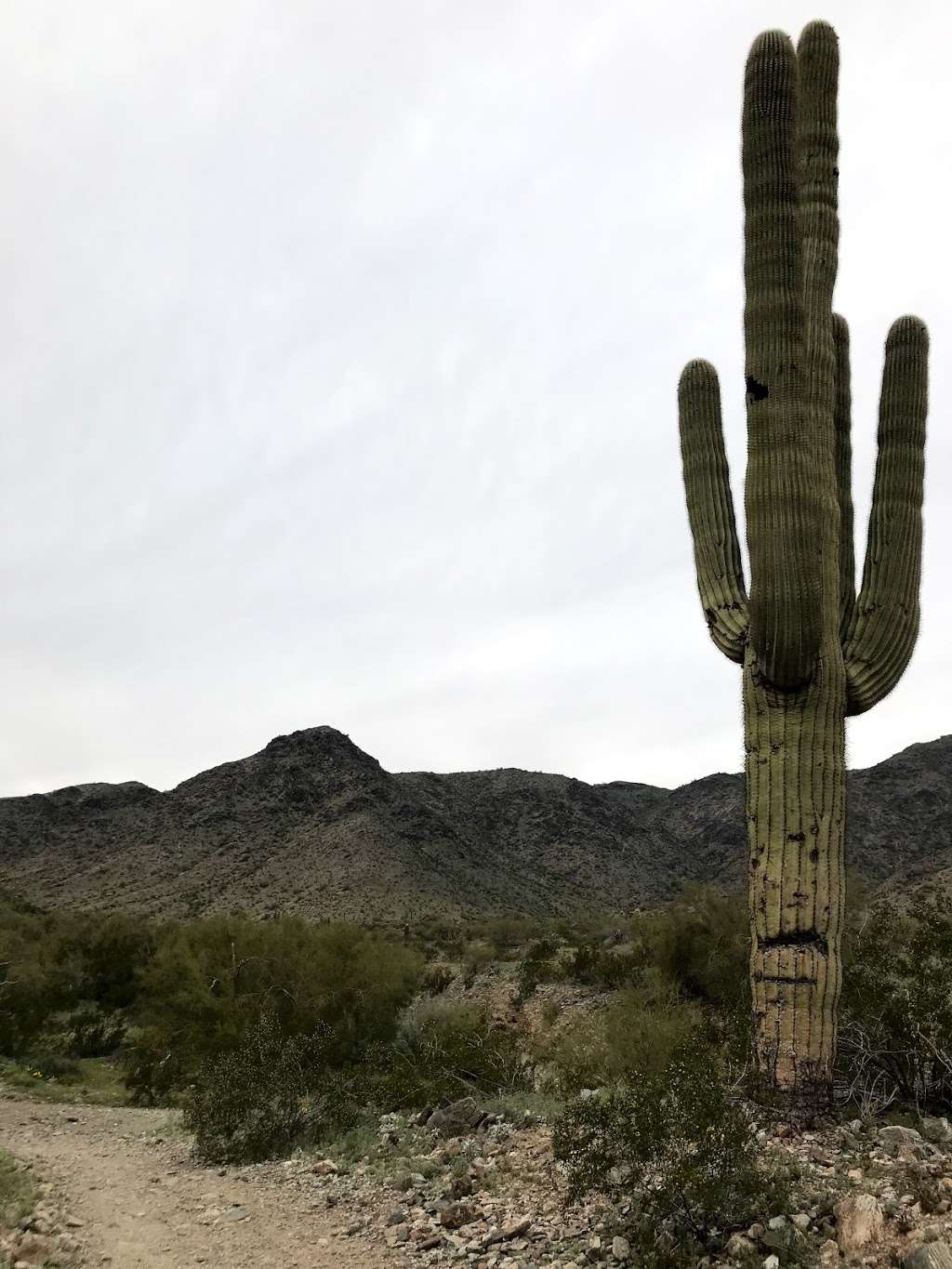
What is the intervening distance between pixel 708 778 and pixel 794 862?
2856 inches

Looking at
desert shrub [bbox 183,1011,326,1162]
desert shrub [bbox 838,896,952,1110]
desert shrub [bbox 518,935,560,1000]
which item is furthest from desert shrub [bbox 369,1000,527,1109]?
desert shrub [bbox 518,935,560,1000]

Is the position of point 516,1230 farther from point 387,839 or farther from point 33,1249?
point 387,839

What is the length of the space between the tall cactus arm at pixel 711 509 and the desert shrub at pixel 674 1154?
368cm

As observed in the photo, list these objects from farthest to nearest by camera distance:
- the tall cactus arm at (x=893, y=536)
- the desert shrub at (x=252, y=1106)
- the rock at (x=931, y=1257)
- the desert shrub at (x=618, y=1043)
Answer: the desert shrub at (x=252, y=1106)
the desert shrub at (x=618, y=1043)
the tall cactus arm at (x=893, y=536)
the rock at (x=931, y=1257)

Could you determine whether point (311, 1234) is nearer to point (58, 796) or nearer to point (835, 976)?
point (835, 976)

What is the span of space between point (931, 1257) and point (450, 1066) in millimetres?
6569

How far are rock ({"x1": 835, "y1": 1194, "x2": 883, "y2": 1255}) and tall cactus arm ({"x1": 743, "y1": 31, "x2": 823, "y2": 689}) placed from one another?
3664 millimetres

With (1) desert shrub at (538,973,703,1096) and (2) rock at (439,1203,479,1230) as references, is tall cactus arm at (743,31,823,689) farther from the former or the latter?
(2) rock at (439,1203,479,1230)

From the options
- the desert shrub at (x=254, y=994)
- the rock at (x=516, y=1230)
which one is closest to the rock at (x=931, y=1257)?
the rock at (x=516, y=1230)

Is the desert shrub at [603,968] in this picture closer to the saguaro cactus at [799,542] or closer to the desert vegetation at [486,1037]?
the desert vegetation at [486,1037]

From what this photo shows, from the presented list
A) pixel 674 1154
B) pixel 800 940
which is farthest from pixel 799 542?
pixel 674 1154

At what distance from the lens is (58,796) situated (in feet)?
214

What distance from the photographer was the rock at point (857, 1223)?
4.79 meters

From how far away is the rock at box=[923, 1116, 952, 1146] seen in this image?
242 inches
